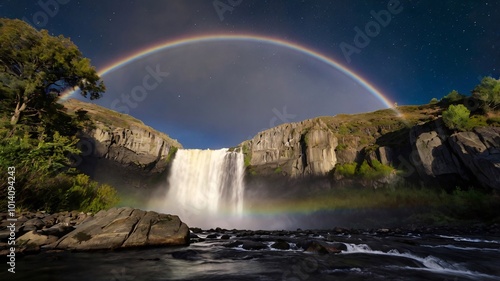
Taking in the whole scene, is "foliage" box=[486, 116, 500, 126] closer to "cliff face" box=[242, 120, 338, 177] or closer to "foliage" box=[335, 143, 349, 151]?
"foliage" box=[335, 143, 349, 151]

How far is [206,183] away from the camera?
56125mm

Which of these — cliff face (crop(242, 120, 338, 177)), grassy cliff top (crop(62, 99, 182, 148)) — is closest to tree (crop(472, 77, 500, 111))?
cliff face (crop(242, 120, 338, 177))

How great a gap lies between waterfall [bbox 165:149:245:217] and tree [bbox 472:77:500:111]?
47142mm

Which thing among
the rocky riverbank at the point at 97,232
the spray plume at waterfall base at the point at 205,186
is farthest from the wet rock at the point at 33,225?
the spray plume at waterfall base at the point at 205,186

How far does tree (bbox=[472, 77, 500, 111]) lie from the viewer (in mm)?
38125

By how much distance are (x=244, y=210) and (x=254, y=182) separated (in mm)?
7160

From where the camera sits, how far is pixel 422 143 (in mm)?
39625

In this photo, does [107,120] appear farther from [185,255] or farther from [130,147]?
[185,255]

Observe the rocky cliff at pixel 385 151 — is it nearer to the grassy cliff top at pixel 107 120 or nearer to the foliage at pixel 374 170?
the foliage at pixel 374 170

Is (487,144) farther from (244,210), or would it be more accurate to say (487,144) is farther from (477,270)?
(244,210)

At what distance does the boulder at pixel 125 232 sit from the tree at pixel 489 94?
5004 centimetres

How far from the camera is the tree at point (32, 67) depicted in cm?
2134

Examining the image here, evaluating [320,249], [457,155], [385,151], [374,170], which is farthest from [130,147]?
[457,155]

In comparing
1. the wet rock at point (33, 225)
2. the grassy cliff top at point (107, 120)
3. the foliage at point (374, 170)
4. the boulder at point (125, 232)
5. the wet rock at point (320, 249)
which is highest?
the grassy cliff top at point (107, 120)
